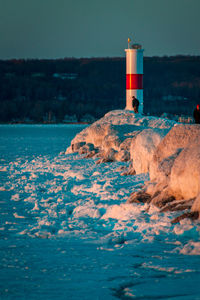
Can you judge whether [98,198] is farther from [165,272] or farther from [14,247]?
[165,272]

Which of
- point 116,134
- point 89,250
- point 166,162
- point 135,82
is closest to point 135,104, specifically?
point 135,82

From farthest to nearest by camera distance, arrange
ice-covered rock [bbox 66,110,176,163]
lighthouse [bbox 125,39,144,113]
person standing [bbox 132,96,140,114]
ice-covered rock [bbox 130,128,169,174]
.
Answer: lighthouse [bbox 125,39,144,113] → person standing [bbox 132,96,140,114] → ice-covered rock [bbox 66,110,176,163] → ice-covered rock [bbox 130,128,169,174]

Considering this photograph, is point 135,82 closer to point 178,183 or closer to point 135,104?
point 135,104

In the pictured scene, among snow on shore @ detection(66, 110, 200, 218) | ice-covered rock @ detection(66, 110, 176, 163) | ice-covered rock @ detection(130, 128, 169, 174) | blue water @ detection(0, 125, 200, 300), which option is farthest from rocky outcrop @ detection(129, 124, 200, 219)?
ice-covered rock @ detection(66, 110, 176, 163)

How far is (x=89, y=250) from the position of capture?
581 cm

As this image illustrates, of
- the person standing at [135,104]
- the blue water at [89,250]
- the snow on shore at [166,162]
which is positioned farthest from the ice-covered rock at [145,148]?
the person standing at [135,104]

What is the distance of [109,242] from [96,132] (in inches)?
447

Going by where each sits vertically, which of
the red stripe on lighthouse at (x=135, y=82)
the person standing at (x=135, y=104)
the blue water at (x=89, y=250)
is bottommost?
the blue water at (x=89, y=250)

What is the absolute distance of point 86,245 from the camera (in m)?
6.02

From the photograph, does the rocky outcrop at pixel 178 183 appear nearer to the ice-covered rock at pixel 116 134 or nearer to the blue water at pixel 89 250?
the blue water at pixel 89 250

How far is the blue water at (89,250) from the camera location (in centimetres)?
461

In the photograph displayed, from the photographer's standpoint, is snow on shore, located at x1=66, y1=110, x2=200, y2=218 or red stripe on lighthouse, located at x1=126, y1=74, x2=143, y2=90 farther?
red stripe on lighthouse, located at x1=126, y1=74, x2=143, y2=90

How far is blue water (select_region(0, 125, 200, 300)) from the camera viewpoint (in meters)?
4.61

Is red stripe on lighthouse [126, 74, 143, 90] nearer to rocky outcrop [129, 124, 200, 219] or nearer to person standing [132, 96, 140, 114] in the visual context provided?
person standing [132, 96, 140, 114]
